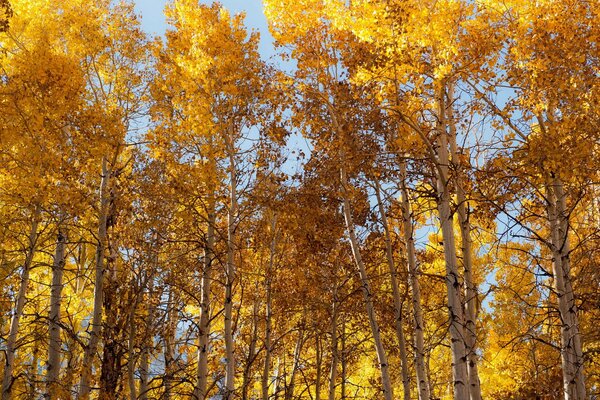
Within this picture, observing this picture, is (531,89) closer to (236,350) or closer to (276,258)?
(276,258)

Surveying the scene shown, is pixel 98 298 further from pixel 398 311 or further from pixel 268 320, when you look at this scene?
pixel 398 311

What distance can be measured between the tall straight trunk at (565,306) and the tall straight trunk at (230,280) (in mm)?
4916

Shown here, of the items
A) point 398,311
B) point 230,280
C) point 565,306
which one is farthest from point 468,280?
point 230,280

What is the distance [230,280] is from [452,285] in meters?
3.74

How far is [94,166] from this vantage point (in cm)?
1074

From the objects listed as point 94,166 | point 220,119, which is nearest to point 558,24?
point 220,119

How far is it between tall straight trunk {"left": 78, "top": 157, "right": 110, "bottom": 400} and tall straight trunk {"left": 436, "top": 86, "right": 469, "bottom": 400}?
5.80 m

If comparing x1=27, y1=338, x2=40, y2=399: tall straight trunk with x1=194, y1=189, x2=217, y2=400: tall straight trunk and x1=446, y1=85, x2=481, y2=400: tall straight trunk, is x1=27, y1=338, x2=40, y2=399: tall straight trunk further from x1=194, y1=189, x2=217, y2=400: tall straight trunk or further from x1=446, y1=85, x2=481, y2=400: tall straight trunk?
x1=446, y1=85, x2=481, y2=400: tall straight trunk

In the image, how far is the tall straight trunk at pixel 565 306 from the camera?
28.2 feet

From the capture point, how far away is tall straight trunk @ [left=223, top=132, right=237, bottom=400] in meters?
9.27

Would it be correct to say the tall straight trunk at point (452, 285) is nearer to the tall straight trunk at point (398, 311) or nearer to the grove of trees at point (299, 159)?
the grove of trees at point (299, 159)

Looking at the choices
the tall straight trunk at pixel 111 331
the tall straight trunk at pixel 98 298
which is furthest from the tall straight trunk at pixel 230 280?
the tall straight trunk at pixel 111 331

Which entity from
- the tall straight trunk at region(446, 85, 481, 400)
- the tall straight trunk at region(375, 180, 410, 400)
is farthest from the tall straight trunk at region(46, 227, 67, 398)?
the tall straight trunk at region(446, 85, 481, 400)

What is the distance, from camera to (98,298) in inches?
399
